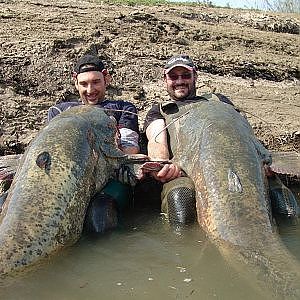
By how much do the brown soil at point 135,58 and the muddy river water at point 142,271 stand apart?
274 centimetres

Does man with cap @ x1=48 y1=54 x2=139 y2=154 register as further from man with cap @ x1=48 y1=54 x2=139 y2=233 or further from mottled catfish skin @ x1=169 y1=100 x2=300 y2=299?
mottled catfish skin @ x1=169 y1=100 x2=300 y2=299

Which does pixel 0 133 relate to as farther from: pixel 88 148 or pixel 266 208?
pixel 266 208

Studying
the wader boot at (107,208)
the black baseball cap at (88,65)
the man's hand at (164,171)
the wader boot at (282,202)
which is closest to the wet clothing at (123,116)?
the black baseball cap at (88,65)

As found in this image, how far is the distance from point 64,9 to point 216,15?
131 inches

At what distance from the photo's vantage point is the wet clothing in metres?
6.27

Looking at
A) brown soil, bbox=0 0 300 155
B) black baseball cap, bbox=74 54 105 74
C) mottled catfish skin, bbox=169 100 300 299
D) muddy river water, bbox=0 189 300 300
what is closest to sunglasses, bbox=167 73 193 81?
mottled catfish skin, bbox=169 100 300 299

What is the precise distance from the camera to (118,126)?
6430 millimetres

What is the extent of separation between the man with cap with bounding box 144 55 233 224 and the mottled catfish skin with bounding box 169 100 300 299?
0.11 meters

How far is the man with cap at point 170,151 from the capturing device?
5.28 metres

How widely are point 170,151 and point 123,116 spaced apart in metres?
0.80

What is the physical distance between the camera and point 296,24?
1212cm

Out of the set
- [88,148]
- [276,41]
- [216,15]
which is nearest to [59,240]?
[88,148]

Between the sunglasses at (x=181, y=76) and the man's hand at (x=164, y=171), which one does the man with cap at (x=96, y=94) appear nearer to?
the sunglasses at (x=181, y=76)

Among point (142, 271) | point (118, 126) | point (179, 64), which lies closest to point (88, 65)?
point (118, 126)
